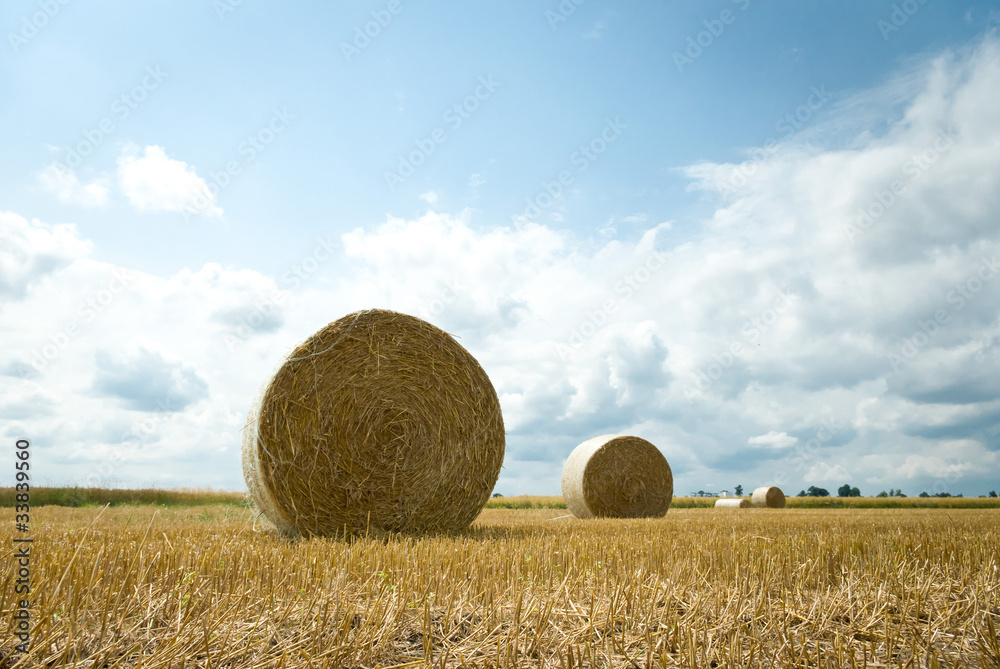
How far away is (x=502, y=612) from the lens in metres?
2.31

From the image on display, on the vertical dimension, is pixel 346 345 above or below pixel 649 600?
above

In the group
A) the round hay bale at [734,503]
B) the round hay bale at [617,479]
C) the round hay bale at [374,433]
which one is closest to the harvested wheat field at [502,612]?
the round hay bale at [374,433]

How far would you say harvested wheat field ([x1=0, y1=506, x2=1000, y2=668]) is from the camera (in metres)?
1.93

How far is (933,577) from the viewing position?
11.4 feet

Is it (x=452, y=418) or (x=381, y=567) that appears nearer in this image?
(x=381, y=567)

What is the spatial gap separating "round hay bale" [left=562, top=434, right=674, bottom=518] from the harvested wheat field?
7.73 m

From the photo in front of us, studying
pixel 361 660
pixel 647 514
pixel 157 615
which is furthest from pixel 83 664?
pixel 647 514

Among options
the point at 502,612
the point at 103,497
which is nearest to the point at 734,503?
the point at 103,497

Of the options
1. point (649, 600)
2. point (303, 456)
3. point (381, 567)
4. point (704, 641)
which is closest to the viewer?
point (704, 641)

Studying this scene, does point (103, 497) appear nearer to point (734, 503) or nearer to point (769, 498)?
point (734, 503)

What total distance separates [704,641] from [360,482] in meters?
4.30

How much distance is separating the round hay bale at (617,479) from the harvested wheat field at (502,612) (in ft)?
25.4

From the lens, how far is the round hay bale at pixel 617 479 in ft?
36.7

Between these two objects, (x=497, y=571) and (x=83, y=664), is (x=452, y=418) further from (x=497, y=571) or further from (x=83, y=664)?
(x=83, y=664)
